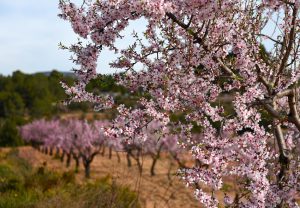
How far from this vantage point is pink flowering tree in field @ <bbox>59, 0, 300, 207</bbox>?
439 centimetres

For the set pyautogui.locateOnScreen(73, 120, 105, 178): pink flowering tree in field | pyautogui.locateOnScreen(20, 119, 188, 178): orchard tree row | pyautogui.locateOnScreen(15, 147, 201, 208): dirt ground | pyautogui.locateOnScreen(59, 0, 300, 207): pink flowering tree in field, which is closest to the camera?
pyautogui.locateOnScreen(59, 0, 300, 207): pink flowering tree in field

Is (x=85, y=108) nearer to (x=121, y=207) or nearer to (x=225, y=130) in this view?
(x=121, y=207)

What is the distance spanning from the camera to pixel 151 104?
15.6 ft

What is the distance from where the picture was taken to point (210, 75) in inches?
193

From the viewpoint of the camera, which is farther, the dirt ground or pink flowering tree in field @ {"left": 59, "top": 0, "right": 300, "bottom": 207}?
the dirt ground

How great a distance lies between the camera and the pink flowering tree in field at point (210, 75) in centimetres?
439

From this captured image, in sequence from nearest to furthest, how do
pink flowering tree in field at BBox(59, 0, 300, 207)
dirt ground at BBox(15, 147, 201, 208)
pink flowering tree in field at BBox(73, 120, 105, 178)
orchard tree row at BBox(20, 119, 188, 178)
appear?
pink flowering tree in field at BBox(59, 0, 300, 207) → dirt ground at BBox(15, 147, 201, 208) → orchard tree row at BBox(20, 119, 188, 178) → pink flowering tree in field at BBox(73, 120, 105, 178)

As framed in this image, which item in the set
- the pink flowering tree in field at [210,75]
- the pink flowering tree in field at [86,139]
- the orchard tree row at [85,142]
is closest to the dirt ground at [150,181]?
the orchard tree row at [85,142]

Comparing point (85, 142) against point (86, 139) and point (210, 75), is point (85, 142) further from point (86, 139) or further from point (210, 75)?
point (210, 75)

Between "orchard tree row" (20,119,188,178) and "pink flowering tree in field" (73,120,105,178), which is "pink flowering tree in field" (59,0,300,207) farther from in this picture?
"pink flowering tree in field" (73,120,105,178)

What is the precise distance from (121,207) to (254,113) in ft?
16.4

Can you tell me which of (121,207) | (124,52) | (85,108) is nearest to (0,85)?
(85,108)

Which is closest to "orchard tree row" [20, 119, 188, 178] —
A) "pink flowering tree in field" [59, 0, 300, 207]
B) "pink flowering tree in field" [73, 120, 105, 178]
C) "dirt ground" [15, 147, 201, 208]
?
"pink flowering tree in field" [73, 120, 105, 178]

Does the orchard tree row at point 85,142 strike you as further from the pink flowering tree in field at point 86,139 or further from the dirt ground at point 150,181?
the dirt ground at point 150,181
